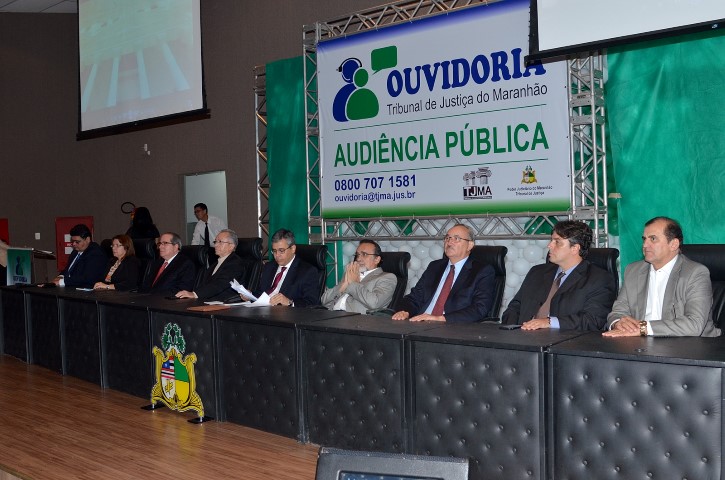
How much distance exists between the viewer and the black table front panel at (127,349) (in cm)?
467

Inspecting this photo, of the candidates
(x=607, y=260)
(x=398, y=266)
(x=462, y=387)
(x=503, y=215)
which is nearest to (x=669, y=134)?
(x=607, y=260)

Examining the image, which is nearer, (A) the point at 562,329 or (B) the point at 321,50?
(A) the point at 562,329

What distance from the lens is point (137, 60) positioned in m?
7.23

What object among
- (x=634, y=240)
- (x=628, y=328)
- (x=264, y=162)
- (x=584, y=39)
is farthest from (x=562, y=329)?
(x=264, y=162)

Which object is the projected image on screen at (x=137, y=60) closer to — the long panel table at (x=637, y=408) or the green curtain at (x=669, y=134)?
the green curtain at (x=669, y=134)

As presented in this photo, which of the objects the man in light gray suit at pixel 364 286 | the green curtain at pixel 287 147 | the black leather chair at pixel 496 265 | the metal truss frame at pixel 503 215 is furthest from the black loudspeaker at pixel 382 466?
the green curtain at pixel 287 147

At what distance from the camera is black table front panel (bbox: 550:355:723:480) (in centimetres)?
241

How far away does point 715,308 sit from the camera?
338cm

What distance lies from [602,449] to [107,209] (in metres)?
9.59

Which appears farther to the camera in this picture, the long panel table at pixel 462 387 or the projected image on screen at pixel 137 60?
the projected image on screen at pixel 137 60

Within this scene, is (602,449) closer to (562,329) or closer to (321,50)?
(562,329)

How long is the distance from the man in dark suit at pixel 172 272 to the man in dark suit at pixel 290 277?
105cm

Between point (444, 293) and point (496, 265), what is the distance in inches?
13.8

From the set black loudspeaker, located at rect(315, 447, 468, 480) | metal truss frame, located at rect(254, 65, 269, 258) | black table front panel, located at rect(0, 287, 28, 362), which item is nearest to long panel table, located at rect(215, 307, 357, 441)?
black loudspeaker, located at rect(315, 447, 468, 480)
